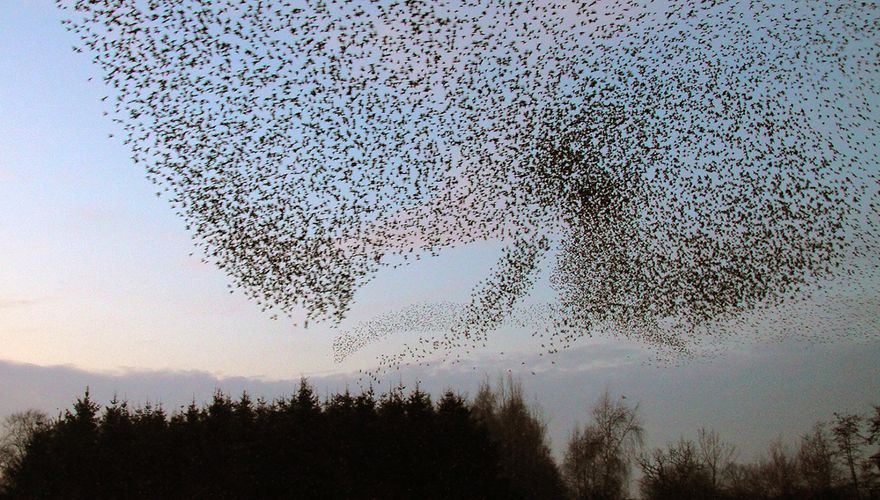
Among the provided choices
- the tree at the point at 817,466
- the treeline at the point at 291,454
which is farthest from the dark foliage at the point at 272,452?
the tree at the point at 817,466

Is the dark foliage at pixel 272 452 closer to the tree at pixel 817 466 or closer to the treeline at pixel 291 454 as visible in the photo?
the treeline at pixel 291 454

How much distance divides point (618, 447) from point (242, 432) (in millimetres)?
41078

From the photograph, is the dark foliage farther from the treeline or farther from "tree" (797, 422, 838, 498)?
"tree" (797, 422, 838, 498)

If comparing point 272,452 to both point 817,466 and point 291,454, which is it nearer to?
point 291,454

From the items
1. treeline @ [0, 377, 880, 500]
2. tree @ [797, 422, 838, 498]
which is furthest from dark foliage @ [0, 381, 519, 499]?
tree @ [797, 422, 838, 498]

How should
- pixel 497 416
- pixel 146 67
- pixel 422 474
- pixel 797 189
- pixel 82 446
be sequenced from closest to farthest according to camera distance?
1. pixel 146 67
2. pixel 797 189
3. pixel 422 474
4. pixel 82 446
5. pixel 497 416

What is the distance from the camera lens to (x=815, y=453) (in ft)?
279

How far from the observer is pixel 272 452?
4206cm

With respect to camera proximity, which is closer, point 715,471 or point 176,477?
point 176,477

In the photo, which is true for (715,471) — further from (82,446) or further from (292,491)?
(82,446)

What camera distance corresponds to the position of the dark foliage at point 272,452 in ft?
132

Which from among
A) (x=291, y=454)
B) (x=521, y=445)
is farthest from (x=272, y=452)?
(x=521, y=445)

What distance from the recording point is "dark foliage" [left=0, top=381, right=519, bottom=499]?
4012 cm

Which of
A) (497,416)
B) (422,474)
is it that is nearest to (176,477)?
(422,474)
